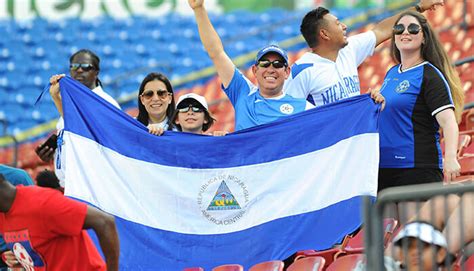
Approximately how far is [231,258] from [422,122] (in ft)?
4.91

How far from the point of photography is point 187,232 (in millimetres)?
7066

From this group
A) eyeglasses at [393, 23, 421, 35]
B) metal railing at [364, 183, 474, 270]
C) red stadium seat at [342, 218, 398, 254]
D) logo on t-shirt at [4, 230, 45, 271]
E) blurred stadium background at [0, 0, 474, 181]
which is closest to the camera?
metal railing at [364, 183, 474, 270]

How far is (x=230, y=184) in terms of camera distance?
709 cm

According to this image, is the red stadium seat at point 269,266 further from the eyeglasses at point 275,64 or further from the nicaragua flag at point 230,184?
the eyeglasses at point 275,64

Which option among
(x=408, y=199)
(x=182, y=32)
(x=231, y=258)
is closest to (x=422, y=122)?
(x=231, y=258)

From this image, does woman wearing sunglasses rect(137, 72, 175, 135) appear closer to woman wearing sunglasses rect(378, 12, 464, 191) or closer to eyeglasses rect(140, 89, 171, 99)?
eyeglasses rect(140, 89, 171, 99)

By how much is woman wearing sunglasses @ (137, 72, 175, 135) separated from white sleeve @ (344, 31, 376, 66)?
1320 millimetres

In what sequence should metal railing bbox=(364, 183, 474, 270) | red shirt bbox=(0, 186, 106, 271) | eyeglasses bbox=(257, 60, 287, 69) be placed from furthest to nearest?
eyeglasses bbox=(257, 60, 287, 69)
red shirt bbox=(0, 186, 106, 271)
metal railing bbox=(364, 183, 474, 270)

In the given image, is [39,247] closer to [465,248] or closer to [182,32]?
[465,248]

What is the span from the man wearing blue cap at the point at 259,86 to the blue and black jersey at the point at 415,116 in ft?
2.12

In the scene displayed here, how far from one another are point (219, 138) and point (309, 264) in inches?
43.7

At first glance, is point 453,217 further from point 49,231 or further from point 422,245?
point 49,231

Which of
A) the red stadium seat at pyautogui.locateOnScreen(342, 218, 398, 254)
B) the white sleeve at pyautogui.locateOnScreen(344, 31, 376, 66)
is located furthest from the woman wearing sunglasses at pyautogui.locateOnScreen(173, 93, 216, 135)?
the red stadium seat at pyautogui.locateOnScreen(342, 218, 398, 254)

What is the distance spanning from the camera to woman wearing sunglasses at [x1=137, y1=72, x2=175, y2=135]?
24.9ft
